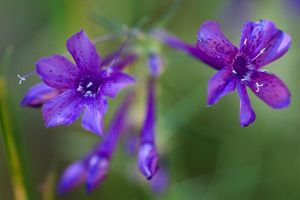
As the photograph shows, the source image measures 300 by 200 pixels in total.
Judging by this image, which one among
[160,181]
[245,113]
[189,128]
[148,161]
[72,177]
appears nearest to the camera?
[245,113]

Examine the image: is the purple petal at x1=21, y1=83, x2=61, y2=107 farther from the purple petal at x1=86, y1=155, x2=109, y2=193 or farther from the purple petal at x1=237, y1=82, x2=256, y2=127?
the purple petal at x1=237, y1=82, x2=256, y2=127

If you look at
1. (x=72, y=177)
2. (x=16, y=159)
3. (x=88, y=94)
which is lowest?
(x=72, y=177)

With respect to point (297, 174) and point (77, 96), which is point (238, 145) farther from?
point (77, 96)

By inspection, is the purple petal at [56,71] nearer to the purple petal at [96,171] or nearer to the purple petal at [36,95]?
the purple petal at [36,95]

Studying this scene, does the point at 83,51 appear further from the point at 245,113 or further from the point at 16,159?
the point at 16,159

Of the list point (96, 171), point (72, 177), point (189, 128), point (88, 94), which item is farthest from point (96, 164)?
point (189, 128)

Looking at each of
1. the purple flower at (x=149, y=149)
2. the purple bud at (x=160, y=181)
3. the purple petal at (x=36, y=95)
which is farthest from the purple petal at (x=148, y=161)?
the purple bud at (x=160, y=181)

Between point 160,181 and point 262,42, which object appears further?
point 160,181

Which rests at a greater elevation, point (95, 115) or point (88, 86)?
point (88, 86)
